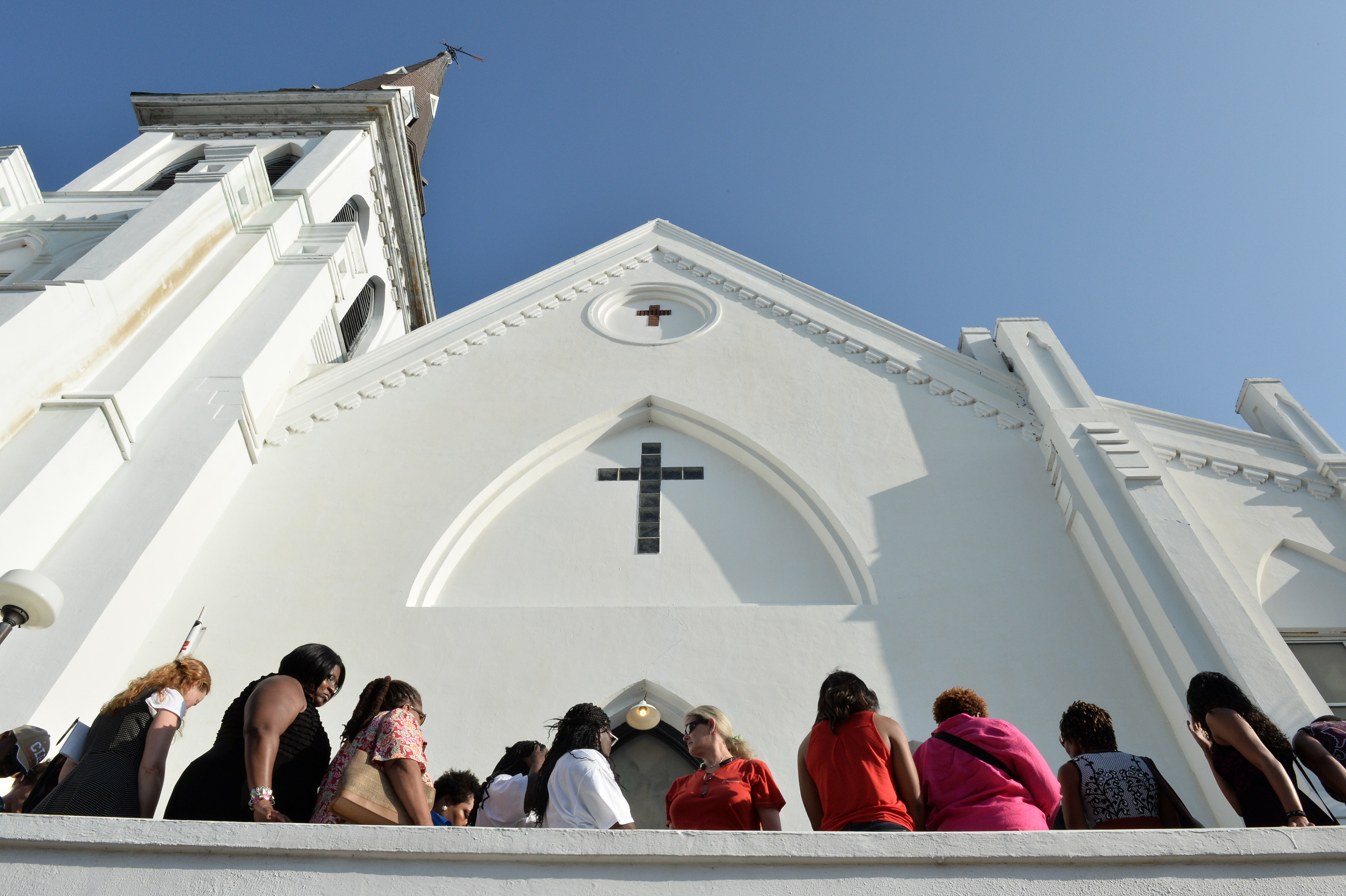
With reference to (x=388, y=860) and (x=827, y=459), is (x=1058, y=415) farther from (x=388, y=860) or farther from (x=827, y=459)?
(x=388, y=860)

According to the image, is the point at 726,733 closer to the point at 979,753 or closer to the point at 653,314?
the point at 979,753

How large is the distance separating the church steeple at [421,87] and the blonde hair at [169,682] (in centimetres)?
1719

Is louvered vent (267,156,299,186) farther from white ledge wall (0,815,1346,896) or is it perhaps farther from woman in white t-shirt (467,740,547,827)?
white ledge wall (0,815,1346,896)

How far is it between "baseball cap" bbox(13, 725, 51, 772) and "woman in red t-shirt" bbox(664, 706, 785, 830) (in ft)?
9.52

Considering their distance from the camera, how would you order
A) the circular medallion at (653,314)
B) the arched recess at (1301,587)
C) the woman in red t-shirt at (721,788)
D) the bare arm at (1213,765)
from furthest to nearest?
the circular medallion at (653,314) < the arched recess at (1301,587) < the bare arm at (1213,765) < the woman in red t-shirt at (721,788)

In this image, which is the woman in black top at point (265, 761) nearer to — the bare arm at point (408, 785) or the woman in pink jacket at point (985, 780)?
the bare arm at point (408, 785)

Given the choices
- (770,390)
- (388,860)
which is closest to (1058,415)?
(770,390)

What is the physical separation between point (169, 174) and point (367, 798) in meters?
16.6

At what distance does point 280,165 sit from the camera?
56.4 feet

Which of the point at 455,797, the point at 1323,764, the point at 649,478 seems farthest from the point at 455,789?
the point at 649,478

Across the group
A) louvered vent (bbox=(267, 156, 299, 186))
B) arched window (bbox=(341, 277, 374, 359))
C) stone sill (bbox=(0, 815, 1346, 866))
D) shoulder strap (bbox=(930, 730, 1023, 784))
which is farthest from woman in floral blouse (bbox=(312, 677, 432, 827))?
louvered vent (bbox=(267, 156, 299, 186))

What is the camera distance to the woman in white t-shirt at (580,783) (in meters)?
3.64

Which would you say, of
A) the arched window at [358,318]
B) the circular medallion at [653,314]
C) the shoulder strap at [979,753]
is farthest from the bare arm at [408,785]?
the arched window at [358,318]

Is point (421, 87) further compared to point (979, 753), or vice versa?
point (421, 87)
